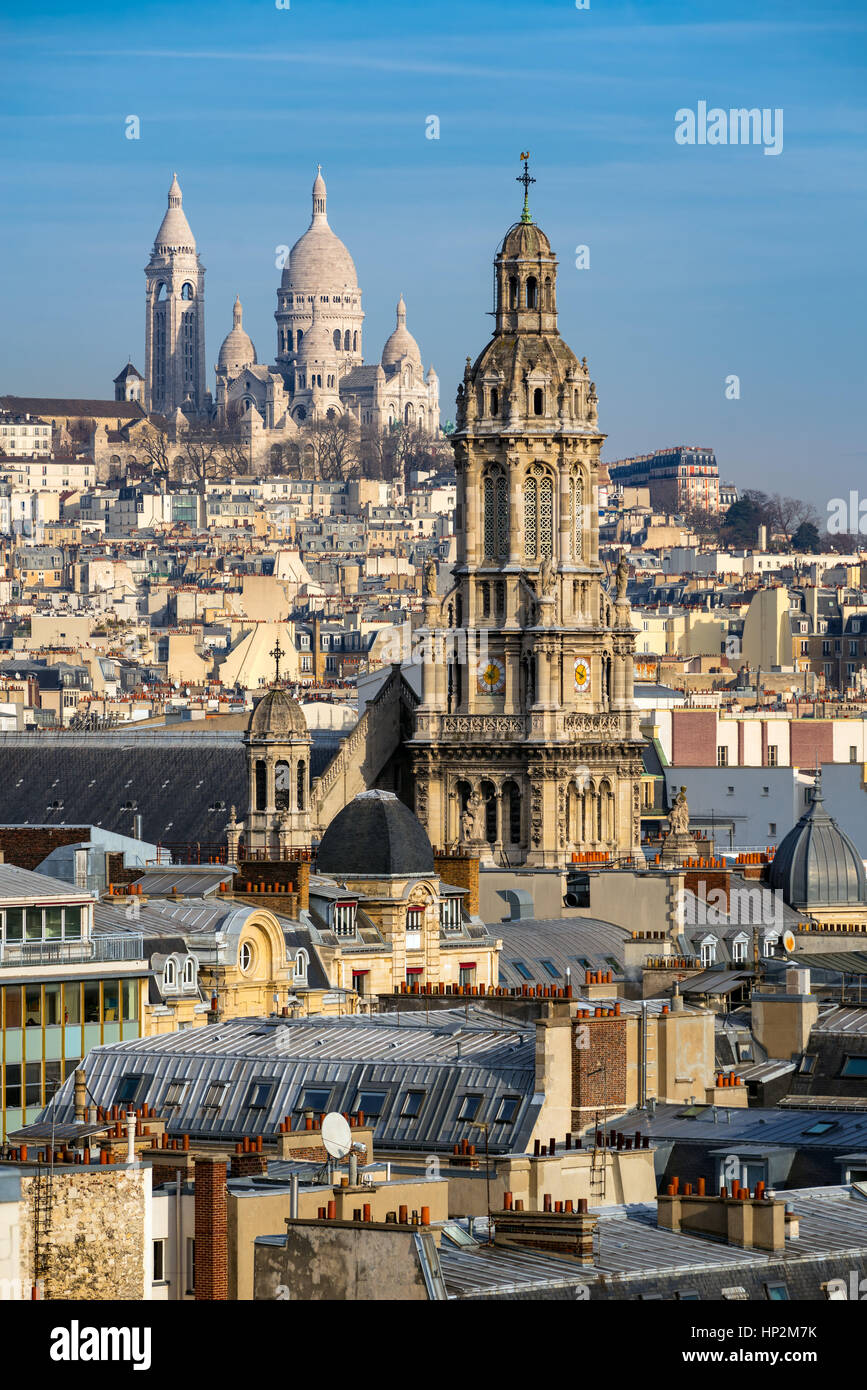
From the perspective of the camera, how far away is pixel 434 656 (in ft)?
252

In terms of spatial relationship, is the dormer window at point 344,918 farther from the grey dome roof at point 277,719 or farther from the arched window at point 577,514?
the arched window at point 577,514

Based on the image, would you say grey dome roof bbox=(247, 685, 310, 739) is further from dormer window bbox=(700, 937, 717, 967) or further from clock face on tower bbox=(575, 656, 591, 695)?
dormer window bbox=(700, 937, 717, 967)

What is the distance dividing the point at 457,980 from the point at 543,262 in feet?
80.8

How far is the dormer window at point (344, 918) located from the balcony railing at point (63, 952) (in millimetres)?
11757

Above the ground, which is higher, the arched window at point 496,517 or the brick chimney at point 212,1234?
the arched window at point 496,517

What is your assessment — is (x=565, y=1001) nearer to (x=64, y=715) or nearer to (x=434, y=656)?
(x=434, y=656)

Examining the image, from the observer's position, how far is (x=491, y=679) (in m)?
77.2

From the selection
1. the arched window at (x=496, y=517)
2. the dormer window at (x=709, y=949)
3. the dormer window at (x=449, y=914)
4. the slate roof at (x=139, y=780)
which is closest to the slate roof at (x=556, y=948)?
the dormer window at (x=449, y=914)

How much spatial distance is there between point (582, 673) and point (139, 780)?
342 inches

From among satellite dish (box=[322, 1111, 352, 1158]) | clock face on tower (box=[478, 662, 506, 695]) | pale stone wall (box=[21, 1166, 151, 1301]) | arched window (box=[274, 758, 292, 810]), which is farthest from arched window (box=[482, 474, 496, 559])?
pale stone wall (box=[21, 1166, 151, 1301])

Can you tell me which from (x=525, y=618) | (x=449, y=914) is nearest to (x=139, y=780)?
(x=525, y=618)

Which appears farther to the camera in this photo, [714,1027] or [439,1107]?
[714,1027]

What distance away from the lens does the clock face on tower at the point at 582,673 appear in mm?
76812
